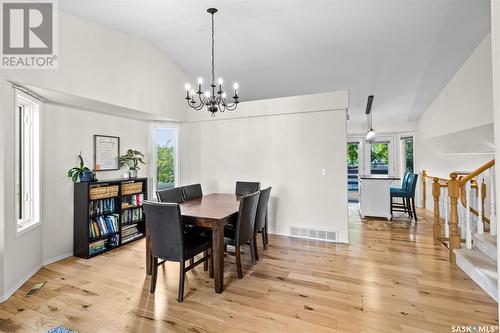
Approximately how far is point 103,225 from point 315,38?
4.24 metres

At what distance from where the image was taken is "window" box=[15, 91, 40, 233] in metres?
2.77

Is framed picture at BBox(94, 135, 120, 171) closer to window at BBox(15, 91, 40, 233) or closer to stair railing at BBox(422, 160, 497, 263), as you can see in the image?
window at BBox(15, 91, 40, 233)

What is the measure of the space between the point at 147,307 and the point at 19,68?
A: 108 inches

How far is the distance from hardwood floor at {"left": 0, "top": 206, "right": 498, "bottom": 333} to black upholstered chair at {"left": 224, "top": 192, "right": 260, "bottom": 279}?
A: 359 mm

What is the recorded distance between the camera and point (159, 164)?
477 centimetres

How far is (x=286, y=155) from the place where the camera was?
4180 millimetres

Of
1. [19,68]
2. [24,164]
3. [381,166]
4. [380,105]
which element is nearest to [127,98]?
[19,68]

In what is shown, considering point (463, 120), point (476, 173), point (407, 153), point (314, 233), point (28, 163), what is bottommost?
point (314, 233)

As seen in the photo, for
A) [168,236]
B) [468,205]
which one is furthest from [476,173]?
[168,236]

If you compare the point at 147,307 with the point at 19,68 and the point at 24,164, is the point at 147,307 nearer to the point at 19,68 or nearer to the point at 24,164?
the point at 24,164

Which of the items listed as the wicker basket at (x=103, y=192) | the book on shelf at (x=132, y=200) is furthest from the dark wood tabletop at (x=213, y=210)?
the book on shelf at (x=132, y=200)

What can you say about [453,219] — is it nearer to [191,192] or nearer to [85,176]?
[191,192]

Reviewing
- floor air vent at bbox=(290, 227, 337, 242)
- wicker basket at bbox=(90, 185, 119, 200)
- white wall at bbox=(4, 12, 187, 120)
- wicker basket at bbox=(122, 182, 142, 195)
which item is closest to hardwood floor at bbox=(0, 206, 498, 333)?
floor air vent at bbox=(290, 227, 337, 242)

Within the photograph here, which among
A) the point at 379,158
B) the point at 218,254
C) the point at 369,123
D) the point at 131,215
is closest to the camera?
the point at 218,254
